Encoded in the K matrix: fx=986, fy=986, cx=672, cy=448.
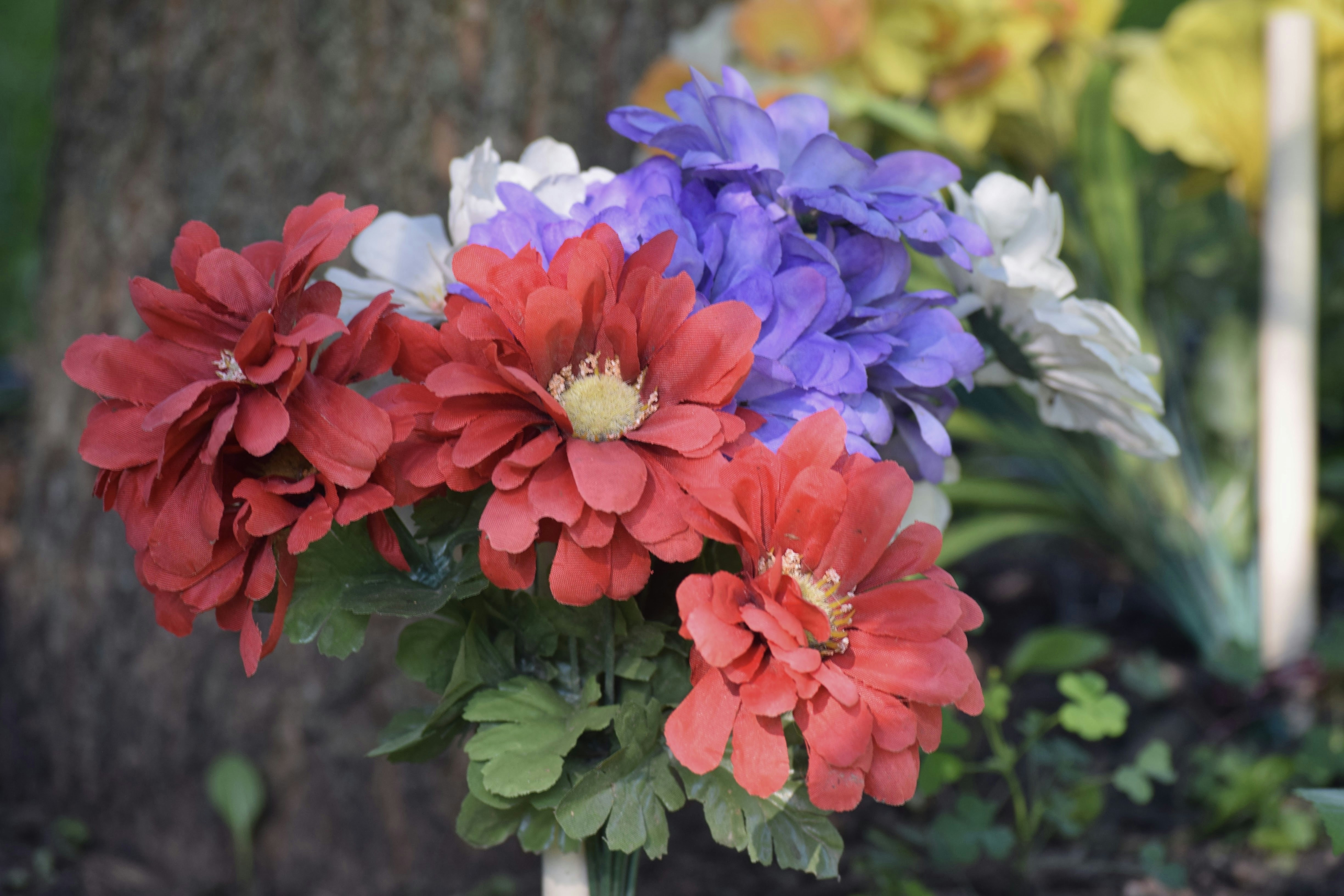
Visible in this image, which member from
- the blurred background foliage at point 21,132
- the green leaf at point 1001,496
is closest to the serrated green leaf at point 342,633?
the green leaf at point 1001,496

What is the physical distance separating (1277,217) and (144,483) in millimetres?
1237

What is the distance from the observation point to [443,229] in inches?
25.6

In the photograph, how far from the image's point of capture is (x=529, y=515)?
435 millimetres

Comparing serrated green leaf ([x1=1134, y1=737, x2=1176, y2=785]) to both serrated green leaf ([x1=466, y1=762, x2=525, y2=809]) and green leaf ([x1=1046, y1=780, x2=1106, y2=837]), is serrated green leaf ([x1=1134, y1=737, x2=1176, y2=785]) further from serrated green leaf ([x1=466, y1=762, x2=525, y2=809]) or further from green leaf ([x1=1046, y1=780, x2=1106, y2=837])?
serrated green leaf ([x1=466, y1=762, x2=525, y2=809])

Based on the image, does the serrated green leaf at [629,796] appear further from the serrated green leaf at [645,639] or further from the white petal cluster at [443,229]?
the white petal cluster at [443,229]

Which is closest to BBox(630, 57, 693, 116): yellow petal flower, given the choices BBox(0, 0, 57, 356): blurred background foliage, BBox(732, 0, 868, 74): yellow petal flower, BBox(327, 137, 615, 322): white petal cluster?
BBox(732, 0, 868, 74): yellow petal flower

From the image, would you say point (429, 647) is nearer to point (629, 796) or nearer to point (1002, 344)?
point (629, 796)

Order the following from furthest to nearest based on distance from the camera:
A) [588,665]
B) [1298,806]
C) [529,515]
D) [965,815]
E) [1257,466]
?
[1257,466]
[1298,806]
[965,815]
[588,665]
[529,515]

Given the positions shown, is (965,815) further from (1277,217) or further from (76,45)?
(76,45)

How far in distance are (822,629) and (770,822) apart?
0.47ft

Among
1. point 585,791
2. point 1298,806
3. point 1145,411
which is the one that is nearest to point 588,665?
point 585,791

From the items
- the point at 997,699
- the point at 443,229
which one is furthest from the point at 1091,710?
the point at 443,229

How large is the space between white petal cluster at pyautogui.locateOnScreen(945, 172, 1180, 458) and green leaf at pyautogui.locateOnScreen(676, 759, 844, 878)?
0.98 feet

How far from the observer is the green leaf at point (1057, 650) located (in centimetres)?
119
